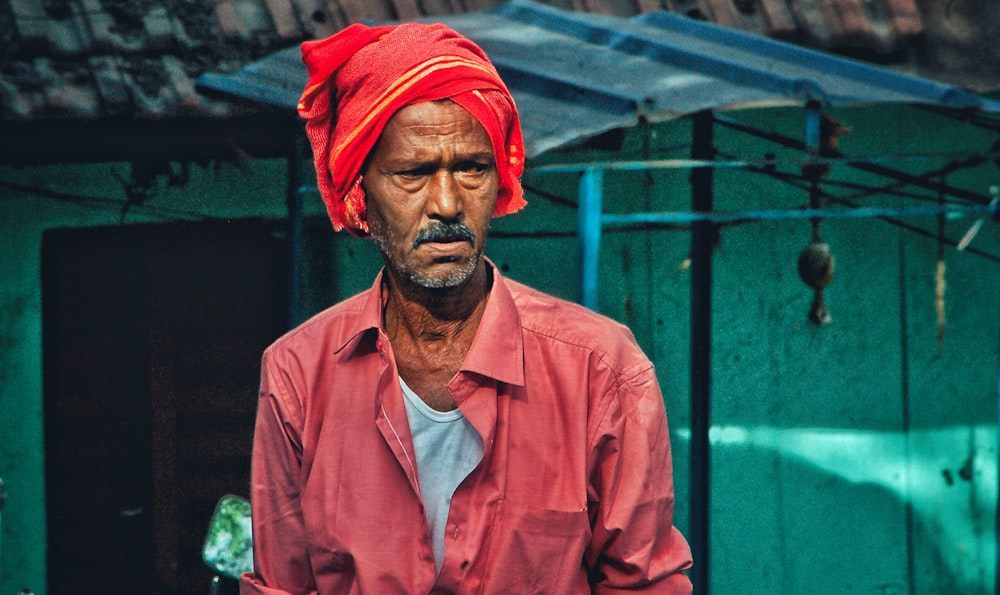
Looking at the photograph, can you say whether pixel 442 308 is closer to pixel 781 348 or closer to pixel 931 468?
pixel 781 348

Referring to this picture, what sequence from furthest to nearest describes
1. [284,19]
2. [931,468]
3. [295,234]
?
1. [931,468]
2. [284,19]
3. [295,234]

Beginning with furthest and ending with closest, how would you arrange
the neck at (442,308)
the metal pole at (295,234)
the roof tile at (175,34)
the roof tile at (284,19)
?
the roof tile at (284,19) → the roof tile at (175,34) → the metal pole at (295,234) → the neck at (442,308)

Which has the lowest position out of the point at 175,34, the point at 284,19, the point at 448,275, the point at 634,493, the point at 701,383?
the point at 634,493

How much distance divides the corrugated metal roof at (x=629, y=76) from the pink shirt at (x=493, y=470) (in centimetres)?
143

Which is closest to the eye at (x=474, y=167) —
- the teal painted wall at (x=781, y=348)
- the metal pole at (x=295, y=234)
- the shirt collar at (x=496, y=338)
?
the shirt collar at (x=496, y=338)

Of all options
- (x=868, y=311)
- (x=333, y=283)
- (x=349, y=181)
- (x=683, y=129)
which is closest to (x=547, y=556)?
(x=349, y=181)

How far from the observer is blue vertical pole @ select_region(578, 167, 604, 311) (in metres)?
3.82

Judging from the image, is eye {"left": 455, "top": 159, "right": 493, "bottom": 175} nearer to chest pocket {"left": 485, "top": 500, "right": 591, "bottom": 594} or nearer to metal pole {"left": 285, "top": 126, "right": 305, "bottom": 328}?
chest pocket {"left": 485, "top": 500, "right": 591, "bottom": 594}

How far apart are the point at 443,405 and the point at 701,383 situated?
6.92ft

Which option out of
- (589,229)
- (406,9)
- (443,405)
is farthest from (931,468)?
(443,405)

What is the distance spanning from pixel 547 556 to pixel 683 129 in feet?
13.1

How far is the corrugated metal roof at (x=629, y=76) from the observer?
152 inches

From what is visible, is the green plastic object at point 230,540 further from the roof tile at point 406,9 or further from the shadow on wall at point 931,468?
the shadow on wall at point 931,468

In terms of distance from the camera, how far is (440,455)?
237cm
